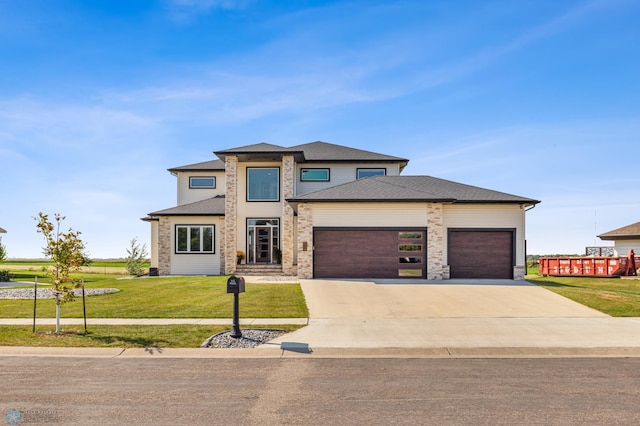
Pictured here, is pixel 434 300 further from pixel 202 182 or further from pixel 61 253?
pixel 202 182

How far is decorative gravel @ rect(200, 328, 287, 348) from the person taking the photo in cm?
976

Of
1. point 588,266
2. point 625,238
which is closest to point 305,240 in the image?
point 588,266

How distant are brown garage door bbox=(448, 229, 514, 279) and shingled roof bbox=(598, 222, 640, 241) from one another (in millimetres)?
14997

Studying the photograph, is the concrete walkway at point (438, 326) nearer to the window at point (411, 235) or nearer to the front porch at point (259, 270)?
the window at point (411, 235)

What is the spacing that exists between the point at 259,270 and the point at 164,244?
245 inches

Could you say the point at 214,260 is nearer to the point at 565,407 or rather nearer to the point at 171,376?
the point at 171,376

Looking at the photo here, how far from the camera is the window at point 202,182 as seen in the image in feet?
104

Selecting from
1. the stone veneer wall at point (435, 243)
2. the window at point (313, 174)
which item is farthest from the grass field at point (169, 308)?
the window at point (313, 174)

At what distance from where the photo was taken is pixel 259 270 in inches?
1013

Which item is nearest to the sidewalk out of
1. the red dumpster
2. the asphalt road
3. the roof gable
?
the asphalt road

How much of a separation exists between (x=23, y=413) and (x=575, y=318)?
13.8 meters

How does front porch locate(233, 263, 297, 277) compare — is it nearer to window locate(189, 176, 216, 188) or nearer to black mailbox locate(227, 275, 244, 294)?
window locate(189, 176, 216, 188)

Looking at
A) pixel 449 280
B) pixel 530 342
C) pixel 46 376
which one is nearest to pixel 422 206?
pixel 449 280

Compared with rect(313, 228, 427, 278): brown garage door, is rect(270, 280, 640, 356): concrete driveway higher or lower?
lower
